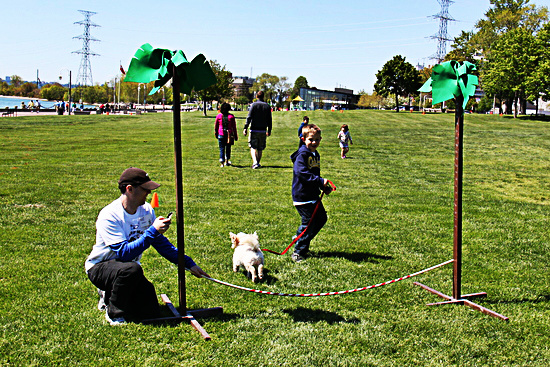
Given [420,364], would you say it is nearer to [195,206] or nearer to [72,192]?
[195,206]

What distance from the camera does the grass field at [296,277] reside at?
→ 12.9 ft

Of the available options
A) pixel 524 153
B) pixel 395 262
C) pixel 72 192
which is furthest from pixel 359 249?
pixel 524 153

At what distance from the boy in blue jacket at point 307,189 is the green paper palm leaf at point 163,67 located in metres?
2.15

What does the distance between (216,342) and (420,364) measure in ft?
Result: 5.40

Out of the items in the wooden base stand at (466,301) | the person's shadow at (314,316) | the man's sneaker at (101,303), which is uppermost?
the man's sneaker at (101,303)

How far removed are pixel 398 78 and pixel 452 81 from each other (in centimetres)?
7365

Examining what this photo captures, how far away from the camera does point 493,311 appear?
4.75 m

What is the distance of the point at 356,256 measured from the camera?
20.9ft

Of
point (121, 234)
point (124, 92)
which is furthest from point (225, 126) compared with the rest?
point (124, 92)

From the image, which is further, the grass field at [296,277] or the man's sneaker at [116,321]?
the man's sneaker at [116,321]

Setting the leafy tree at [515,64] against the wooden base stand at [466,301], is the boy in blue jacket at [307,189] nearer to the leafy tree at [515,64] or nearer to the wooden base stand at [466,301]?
the wooden base stand at [466,301]

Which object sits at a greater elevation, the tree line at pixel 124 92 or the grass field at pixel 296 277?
the tree line at pixel 124 92

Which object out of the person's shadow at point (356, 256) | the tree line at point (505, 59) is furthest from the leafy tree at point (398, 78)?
the person's shadow at point (356, 256)

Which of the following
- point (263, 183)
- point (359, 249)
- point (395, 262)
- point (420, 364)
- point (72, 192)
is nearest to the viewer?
point (420, 364)
